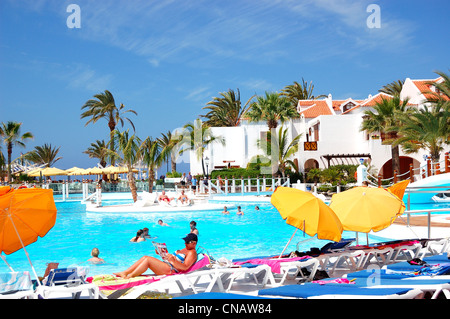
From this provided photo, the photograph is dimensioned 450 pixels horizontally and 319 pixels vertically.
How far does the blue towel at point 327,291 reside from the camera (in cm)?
430

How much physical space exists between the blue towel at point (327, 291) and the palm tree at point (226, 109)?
42.4 m

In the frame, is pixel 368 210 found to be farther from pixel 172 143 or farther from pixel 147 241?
pixel 172 143

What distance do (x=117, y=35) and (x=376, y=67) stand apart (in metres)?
6.65

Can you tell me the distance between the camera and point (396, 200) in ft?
25.9

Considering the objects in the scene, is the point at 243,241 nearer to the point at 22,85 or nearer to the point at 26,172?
the point at 22,85

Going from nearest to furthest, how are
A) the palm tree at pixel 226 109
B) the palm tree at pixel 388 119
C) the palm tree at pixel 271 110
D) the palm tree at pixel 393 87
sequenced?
1. the palm tree at pixel 388 119
2. the palm tree at pixel 271 110
3. the palm tree at pixel 393 87
4. the palm tree at pixel 226 109

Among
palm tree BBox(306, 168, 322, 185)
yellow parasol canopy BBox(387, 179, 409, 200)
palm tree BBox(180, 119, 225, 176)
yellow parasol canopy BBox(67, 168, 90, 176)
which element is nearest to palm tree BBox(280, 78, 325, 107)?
palm tree BBox(180, 119, 225, 176)

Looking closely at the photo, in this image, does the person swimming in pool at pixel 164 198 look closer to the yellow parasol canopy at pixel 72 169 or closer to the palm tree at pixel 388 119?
the palm tree at pixel 388 119

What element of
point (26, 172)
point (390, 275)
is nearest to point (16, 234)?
point (390, 275)

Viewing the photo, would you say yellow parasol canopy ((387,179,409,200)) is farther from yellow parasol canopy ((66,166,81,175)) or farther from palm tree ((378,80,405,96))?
palm tree ((378,80,405,96))

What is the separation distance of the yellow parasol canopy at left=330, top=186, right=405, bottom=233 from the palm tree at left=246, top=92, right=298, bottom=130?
28744 mm

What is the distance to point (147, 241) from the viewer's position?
14.3 m

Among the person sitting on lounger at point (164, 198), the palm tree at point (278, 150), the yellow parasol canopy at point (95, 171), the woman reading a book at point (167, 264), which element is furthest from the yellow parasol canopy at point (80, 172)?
the woman reading a book at point (167, 264)
